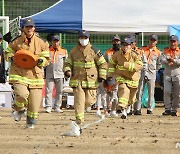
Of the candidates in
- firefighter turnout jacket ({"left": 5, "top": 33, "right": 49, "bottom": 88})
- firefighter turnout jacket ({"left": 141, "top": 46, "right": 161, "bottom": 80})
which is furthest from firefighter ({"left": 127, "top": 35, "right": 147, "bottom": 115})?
firefighter turnout jacket ({"left": 5, "top": 33, "right": 49, "bottom": 88})

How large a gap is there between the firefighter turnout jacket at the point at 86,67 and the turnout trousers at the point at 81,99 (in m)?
0.11

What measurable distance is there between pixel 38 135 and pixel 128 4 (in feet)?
30.3

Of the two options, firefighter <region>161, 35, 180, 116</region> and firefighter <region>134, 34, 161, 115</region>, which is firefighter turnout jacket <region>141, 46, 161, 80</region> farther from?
firefighter <region>161, 35, 180, 116</region>

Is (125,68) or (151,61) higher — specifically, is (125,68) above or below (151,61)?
below

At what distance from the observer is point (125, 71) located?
54.6 ft

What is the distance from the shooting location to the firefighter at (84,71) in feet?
46.1

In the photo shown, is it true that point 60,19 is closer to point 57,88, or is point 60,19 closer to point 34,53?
point 57,88

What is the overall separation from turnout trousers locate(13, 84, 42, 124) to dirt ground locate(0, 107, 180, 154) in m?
0.30

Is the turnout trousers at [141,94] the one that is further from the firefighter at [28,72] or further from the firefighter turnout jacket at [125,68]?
the firefighter at [28,72]

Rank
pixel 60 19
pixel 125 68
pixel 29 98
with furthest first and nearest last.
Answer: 1. pixel 60 19
2. pixel 125 68
3. pixel 29 98

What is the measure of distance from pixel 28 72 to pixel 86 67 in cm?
125

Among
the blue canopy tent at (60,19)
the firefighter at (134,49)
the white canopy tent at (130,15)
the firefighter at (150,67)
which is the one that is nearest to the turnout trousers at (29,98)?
the firefighter at (134,49)

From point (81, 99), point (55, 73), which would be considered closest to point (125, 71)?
point (81, 99)

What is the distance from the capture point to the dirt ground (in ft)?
34.3
